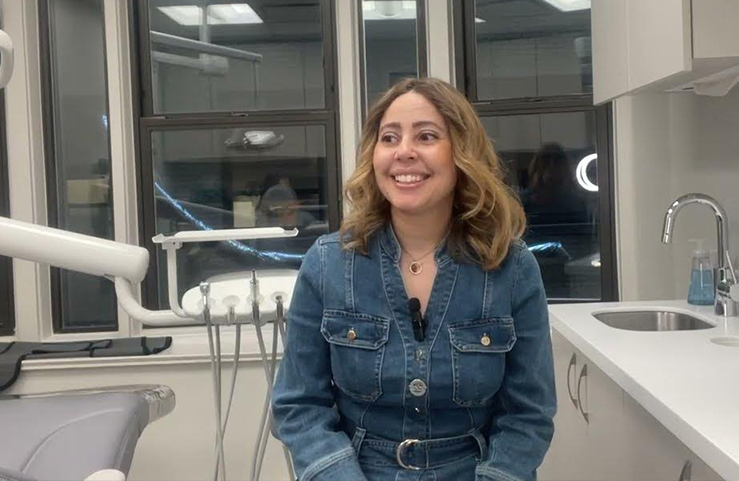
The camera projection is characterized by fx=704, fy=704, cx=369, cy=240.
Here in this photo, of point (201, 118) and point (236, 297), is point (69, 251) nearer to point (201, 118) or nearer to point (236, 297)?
point (236, 297)

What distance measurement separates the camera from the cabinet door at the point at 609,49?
1.99 m

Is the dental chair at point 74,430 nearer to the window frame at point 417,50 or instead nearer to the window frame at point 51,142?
the window frame at point 51,142

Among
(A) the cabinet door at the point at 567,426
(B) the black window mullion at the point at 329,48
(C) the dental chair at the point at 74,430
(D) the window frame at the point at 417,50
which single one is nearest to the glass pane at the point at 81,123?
(B) the black window mullion at the point at 329,48

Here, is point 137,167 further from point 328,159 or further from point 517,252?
point 517,252

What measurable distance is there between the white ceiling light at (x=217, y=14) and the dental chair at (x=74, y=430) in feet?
5.19

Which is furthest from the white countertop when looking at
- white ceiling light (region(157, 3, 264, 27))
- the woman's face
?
white ceiling light (region(157, 3, 264, 27))

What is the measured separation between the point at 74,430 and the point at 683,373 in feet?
4.10

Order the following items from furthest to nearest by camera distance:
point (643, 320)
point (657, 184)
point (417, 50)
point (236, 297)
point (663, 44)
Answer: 1. point (417, 50)
2. point (657, 184)
3. point (643, 320)
4. point (236, 297)
5. point (663, 44)

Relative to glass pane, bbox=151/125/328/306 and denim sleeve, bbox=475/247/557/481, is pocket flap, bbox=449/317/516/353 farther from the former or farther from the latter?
glass pane, bbox=151/125/328/306

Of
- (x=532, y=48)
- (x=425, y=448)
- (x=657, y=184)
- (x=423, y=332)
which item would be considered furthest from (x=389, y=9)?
(x=425, y=448)

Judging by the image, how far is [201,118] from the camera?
273 cm

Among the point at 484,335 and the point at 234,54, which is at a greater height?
the point at 234,54

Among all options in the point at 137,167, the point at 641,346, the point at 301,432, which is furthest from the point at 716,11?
the point at 137,167

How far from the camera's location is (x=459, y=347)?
1.19 metres
